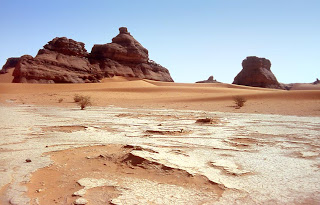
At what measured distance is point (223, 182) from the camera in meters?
3.02

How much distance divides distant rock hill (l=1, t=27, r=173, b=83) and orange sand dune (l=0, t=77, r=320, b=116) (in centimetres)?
367

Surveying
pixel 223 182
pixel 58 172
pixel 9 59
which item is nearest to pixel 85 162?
pixel 58 172

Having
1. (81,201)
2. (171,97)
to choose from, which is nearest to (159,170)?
(81,201)

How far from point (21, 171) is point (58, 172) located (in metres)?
0.43

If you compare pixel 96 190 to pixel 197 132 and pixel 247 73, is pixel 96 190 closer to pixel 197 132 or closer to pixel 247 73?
pixel 197 132

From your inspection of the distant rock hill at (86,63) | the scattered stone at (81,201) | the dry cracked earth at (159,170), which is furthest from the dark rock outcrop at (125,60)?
the scattered stone at (81,201)

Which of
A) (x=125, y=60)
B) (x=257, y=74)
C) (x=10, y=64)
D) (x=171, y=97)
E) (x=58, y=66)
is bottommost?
(x=171, y=97)

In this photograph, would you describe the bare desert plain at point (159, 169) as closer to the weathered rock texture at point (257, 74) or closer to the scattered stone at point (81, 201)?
the scattered stone at point (81, 201)

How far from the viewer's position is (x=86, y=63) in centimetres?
4691

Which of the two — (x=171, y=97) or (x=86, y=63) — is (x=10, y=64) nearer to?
(x=86, y=63)

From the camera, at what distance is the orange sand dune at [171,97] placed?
1545 cm

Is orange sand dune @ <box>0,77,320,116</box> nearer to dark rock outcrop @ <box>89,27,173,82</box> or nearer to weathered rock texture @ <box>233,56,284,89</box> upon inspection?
dark rock outcrop @ <box>89,27,173,82</box>

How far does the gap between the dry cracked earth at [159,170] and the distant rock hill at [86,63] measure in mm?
36864

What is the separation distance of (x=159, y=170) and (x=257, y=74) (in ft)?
206
